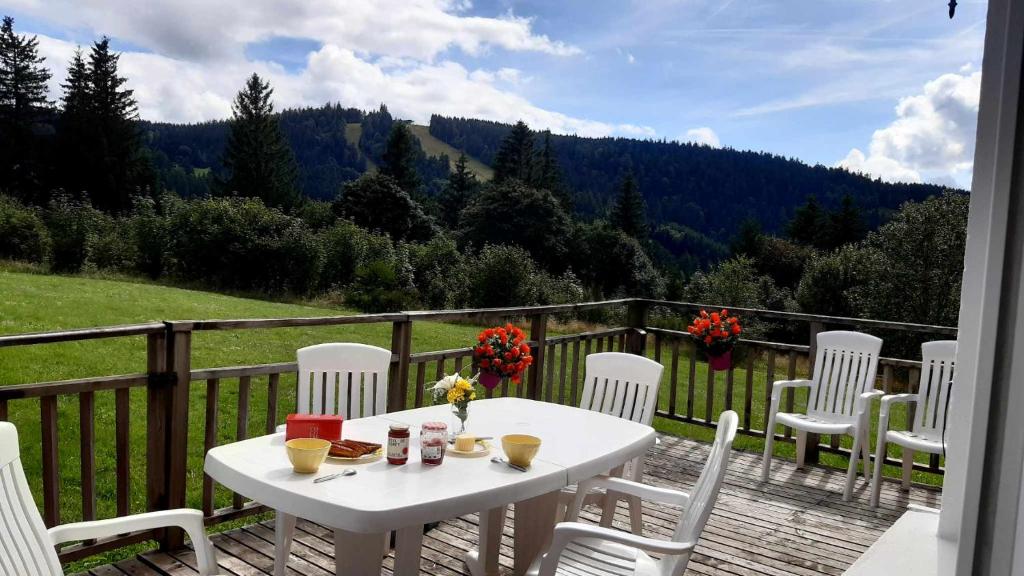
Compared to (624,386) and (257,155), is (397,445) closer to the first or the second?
(624,386)

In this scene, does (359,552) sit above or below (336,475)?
below

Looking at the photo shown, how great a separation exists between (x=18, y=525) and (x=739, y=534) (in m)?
3.17

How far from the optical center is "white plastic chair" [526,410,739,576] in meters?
1.94

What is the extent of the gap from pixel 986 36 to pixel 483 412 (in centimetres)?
250

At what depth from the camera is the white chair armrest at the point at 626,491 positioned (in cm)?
231

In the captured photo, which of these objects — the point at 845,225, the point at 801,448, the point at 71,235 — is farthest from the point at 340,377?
the point at 845,225

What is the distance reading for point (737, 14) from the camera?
23.5 meters

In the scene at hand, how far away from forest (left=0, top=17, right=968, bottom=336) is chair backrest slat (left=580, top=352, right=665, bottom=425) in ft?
52.5

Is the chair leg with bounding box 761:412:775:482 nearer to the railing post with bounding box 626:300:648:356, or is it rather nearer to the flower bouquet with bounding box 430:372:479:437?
the railing post with bounding box 626:300:648:356

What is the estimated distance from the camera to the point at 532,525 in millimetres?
2859

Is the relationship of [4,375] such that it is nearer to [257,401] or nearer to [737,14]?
[257,401]

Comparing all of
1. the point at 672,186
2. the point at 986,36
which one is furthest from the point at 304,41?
the point at 986,36

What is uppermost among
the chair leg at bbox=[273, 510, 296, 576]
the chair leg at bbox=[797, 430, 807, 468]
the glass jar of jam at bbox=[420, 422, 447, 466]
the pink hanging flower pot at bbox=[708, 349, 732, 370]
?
the glass jar of jam at bbox=[420, 422, 447, 466]

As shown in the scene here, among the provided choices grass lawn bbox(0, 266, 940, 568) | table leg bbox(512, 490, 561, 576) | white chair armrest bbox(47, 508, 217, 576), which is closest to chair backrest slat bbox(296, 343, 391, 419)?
table leg bbox(512, 490, 561, 576)
